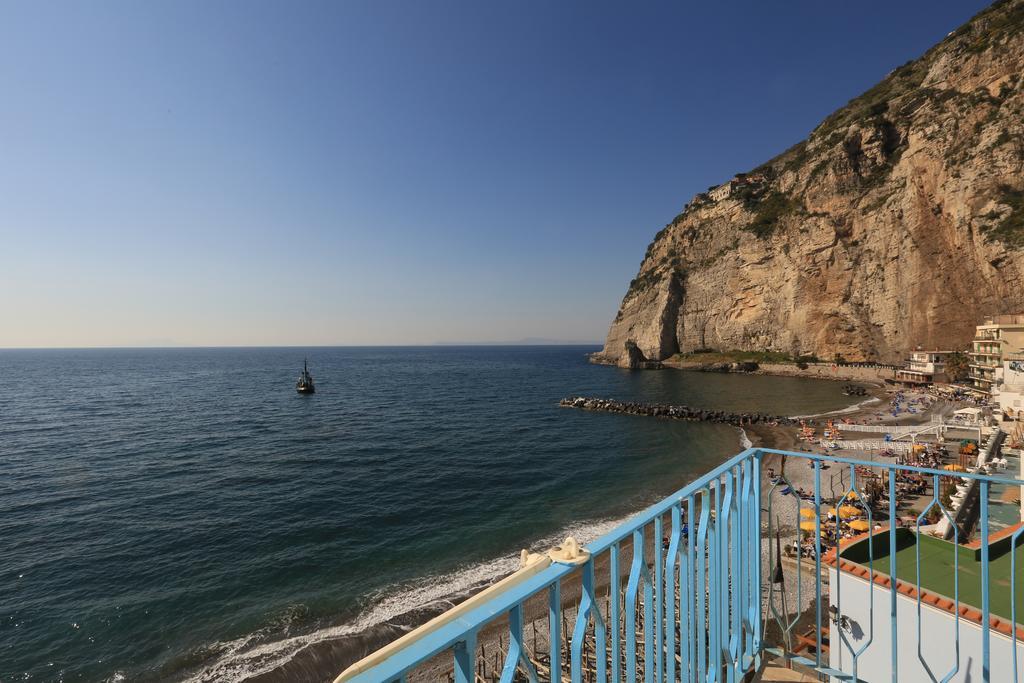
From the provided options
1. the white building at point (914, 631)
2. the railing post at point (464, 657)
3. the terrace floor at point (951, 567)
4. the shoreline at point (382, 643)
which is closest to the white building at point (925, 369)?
the shoreline at point (382, 643)

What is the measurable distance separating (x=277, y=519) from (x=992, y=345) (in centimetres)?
5910

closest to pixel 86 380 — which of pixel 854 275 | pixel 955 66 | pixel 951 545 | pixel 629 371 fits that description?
pixel 629 371

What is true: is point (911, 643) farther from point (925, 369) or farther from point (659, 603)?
point (925, 369)

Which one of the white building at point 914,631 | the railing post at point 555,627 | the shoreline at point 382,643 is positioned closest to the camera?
the railing post at point 555,627

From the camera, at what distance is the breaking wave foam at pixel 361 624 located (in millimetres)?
10570

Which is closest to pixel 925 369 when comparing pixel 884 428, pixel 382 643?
pixel 884 428

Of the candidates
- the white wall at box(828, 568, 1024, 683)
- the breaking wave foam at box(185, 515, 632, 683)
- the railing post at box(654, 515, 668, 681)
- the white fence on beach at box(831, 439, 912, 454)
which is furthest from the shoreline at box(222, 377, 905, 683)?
the white fence on beach at box(831, 439, 912, 454)

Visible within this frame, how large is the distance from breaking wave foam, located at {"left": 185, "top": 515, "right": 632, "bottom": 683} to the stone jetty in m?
27.0

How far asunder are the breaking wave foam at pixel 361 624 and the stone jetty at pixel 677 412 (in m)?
27.0

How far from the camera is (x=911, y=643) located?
471 centimetres

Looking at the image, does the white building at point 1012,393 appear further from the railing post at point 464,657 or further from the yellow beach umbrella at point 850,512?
the railing post at point 464,657

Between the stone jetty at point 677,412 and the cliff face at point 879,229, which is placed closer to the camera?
the stone jetty at point 677,412

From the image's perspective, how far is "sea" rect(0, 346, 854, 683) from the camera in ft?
38.2

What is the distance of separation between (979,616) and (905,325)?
68139mm
